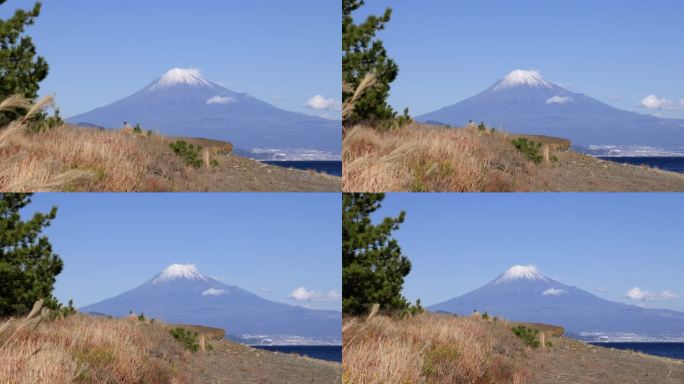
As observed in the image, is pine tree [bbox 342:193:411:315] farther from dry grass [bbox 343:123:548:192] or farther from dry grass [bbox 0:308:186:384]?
dry grass [bbox 0:308:186:384]

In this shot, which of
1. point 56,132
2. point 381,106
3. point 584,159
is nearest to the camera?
point 381,106

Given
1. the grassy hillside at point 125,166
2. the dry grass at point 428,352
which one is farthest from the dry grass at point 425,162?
the grassy hillside at point 125,166

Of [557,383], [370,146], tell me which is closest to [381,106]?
[370,146]

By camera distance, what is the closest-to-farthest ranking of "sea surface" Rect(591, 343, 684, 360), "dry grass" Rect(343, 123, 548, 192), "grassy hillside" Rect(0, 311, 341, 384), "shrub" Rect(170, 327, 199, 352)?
"dry grass" Rect(343, 123, 548, 192)
"grassy hillside" Rect(0, 311, 341, 384)
"shrub" Rect(170, 327, 199, 352)
"sea surface" Rect(591, 343, 684, 360)

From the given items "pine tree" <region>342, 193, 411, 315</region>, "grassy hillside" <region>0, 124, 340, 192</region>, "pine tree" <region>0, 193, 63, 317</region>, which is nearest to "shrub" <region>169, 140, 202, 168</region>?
"grassy hillside" <region>0, 124, 340, 192</region>

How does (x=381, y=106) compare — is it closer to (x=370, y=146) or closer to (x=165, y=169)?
(x=370, y=146)

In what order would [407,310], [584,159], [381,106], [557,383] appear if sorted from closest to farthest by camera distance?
[407,310] < [557,383] < [381,106] < [584,159]

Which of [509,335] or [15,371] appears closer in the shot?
[15,371]

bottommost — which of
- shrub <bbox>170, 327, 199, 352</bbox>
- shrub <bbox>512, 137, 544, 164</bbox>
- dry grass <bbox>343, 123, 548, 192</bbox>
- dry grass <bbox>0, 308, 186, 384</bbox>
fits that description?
shrub <bbox>170, 327, 199, 352</bbox>
